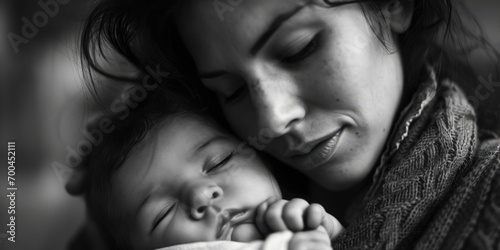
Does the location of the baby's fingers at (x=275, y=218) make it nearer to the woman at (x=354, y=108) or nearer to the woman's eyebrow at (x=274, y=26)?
the woman at (x=354, y=108)

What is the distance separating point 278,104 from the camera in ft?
2.83

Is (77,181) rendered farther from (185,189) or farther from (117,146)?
(185,189)

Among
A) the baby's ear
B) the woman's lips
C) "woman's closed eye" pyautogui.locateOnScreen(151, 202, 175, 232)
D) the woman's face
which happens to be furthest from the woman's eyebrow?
the baby's ear

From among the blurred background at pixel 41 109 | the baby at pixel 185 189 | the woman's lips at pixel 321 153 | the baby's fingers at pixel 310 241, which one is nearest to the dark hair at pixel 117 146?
the baby at pixel 185 189

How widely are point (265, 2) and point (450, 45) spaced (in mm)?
508

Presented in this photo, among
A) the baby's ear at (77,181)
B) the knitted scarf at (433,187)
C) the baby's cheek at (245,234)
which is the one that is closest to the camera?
the knitted scarf at (433,187)

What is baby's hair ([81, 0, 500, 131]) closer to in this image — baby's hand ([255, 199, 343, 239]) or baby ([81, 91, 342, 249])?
baby ([81, 91, 342, 249])

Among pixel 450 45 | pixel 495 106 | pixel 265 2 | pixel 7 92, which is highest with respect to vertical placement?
pixel 265 2

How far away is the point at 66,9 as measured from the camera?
Result: 123 centimetres

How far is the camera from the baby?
0.84m

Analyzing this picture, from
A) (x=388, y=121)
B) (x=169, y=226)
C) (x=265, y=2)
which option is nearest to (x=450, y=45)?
(x=388, y=121)

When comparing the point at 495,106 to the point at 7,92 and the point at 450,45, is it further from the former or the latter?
the point at 7,92

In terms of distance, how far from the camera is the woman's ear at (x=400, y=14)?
1.00 meters

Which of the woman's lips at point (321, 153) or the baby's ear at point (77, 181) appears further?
the baby's ear at point (77, 181)
